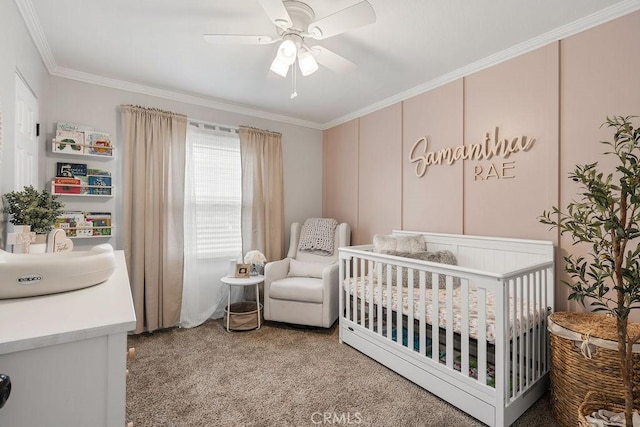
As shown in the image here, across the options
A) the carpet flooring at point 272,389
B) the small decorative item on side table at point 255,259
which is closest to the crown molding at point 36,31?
the small decorative item on side table at point 255,259

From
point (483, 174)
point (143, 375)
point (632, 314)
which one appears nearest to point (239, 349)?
point (143, 375)

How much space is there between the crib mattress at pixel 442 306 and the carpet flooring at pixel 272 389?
472mm

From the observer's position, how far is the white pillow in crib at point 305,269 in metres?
3.26

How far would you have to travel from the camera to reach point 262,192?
3.62 m

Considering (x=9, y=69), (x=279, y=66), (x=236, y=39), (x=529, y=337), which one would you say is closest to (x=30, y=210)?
(x=9, y=69)

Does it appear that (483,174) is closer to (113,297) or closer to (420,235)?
(420,235)

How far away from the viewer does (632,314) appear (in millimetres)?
1821

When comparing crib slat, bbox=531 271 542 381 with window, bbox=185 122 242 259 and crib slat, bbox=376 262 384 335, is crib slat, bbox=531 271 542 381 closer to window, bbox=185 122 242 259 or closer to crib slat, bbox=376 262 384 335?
crib slat, bbox=376 262 384 335

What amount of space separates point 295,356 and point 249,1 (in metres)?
2.49

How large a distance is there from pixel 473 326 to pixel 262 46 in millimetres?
2360

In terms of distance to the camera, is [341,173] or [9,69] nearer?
[9,69]

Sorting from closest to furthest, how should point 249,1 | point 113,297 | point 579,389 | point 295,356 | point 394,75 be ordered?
point 113,297
point 579,389
point 249,1
point 295,356
point 394,75

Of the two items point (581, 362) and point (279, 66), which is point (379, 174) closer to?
point (279, 66)

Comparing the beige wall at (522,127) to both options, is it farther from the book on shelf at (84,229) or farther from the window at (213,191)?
the book on shelf at (84,229)
